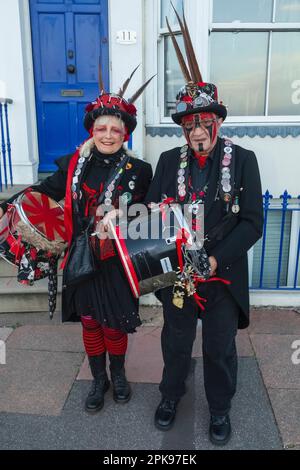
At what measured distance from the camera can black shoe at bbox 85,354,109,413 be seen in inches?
101

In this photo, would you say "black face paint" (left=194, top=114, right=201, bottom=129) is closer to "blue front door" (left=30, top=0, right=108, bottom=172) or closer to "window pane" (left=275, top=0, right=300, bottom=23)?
"window pane" (left=275, top=0, right=300, bottom=23)

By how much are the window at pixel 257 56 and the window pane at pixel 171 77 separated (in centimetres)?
34

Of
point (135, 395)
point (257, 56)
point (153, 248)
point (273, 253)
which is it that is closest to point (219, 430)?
point (135, 395)

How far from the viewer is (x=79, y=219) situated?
2307mm

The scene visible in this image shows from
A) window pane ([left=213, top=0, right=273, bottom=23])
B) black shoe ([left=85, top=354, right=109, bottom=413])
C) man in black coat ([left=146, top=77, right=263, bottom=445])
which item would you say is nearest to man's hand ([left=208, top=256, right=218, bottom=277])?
man in black coat ([left=146, top=77, right=263, bottom=445])

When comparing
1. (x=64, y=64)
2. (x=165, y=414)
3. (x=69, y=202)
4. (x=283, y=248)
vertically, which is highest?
(x=64, y=64)

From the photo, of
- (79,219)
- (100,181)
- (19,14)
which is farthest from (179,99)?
(19,14)

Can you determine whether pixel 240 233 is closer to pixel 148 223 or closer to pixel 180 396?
pixel 148 223

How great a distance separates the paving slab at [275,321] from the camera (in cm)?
356

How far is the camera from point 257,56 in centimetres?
407

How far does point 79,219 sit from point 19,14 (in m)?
Answer: 3.17

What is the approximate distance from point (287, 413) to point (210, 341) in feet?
2.61

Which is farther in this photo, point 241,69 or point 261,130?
point 241,69

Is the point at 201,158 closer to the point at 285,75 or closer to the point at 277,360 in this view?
the point at 277,360
